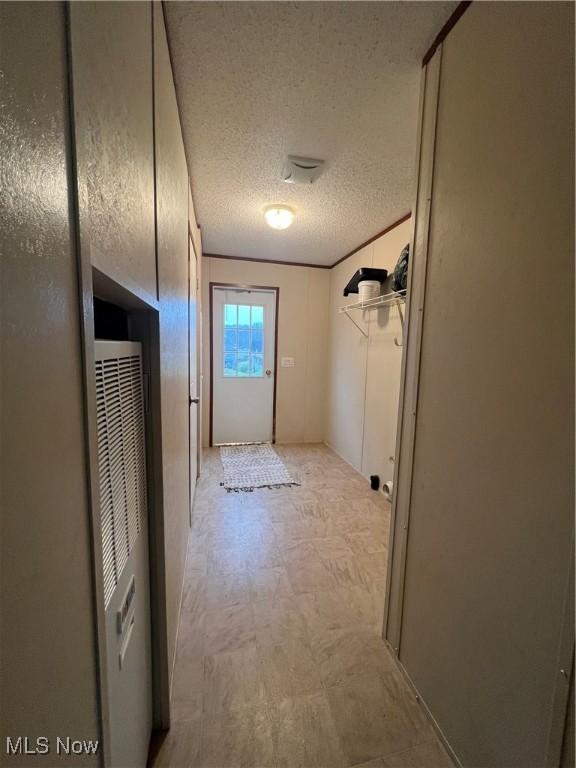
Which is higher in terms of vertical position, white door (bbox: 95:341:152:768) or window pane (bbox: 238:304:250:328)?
window pane (bbox: 238:304:250:328)

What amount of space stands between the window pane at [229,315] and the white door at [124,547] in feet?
10.7

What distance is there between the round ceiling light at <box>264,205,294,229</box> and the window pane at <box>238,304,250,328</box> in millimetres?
1630

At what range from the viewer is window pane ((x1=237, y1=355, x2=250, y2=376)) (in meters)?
4.24

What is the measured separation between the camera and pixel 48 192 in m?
0.36

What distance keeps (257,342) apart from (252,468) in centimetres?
172

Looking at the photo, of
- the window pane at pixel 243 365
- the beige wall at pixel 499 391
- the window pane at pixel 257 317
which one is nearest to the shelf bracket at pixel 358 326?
the window pane at pixel 257 317

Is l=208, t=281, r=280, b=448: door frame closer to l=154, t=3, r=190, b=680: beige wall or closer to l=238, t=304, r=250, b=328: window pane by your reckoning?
l=238, t=304, r=250, b=328: window pane

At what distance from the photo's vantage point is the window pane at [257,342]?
13.9 feet

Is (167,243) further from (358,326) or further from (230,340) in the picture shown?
(230,340)

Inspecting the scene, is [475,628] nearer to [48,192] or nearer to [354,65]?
[48,192]

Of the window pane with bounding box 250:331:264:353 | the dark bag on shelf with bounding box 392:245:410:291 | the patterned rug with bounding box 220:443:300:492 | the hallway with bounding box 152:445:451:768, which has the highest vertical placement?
the dark bag on shelf with bounding box 392:245:410:291

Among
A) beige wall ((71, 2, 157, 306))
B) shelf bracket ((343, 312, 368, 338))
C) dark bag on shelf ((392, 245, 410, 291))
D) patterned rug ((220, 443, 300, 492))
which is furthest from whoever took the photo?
shelf bracket ((343, 312, 368, 338))

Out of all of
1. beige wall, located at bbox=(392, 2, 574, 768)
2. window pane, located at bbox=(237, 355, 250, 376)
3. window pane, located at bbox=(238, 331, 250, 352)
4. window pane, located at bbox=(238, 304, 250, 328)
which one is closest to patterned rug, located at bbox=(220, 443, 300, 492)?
window pane, located at bbox=(237, 355, 250, 376)

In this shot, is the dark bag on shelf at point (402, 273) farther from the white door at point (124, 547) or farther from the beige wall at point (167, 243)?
the white door at point (124, 547)
